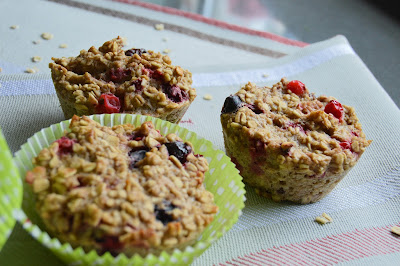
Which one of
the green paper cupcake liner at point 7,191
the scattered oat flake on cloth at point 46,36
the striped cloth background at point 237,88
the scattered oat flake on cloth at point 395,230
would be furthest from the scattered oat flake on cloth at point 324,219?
the scattered oat flake on cloth at point 46,36

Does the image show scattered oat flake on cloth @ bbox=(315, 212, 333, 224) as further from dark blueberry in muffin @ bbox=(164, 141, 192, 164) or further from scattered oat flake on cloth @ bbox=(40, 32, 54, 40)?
scattered oat flake on cloth @ bbox=(40, 32, 54, 40)

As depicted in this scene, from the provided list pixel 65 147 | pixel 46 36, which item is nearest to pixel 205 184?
pixel 65 147

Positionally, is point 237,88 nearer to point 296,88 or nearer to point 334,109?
point 296,88

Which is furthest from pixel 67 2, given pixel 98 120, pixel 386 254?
pixel 386 254

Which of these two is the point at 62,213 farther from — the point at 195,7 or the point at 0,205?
the point at 195,7

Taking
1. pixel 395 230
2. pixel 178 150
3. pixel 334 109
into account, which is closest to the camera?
pixel 178 150

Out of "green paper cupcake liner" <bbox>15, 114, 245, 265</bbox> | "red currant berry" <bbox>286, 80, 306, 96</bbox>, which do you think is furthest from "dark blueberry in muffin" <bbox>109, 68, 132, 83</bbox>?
"red currant berry" <bbox>286, 80, 306, 96</bbox>
